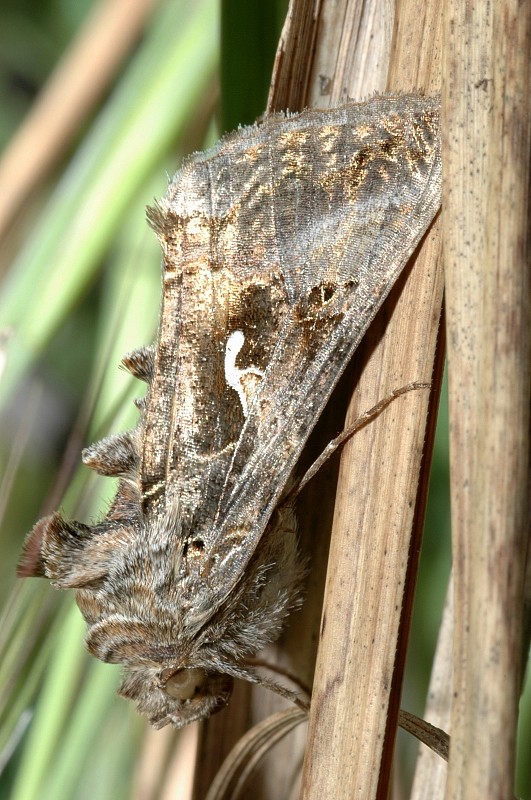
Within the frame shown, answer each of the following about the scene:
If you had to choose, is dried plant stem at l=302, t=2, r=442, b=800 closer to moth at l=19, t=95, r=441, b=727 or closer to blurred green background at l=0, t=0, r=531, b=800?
moth at l=19, t=95, r=441, b=727

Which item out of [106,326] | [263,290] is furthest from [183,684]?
[106,326]

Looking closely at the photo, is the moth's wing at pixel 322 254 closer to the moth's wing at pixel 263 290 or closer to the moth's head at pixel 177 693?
the moth's wing at pixel 263 290

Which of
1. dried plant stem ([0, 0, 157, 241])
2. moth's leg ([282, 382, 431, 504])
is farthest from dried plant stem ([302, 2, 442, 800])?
dried plant stem ([0, 0, 157, 241])

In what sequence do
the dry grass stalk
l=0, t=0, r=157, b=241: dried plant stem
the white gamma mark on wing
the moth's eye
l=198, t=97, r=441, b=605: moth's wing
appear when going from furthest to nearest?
l=0, t=0, r=157, b=241: dried plant stem → the moth's eye → the white gamma mark on wing → l=198, t=97, r=441, b=605: moth's wing → the dry grass stalk

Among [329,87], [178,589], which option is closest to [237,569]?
[178,589]

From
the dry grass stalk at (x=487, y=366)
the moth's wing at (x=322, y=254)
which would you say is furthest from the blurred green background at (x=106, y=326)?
the dry grass stalk at (x=487, y=366)

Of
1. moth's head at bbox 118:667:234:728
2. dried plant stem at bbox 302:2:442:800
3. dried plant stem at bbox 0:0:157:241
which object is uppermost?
dried plant stem at bbox 0:0:157:241

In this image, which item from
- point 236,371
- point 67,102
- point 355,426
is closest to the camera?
point 355,426

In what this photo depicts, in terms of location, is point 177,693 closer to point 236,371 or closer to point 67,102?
point 236,371

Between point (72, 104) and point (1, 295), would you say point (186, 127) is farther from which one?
point (1, 295)
